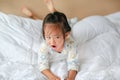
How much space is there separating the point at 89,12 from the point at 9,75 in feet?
3.69

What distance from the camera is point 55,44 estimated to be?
1.35 m

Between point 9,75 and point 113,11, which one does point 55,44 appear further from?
point 113,11

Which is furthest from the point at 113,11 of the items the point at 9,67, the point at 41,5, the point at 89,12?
the point at 9,67

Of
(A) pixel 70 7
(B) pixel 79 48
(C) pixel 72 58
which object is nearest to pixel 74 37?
(B) pixel 79 48

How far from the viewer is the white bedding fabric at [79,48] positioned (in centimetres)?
129

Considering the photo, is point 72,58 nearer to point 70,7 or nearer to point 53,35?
point 53,35

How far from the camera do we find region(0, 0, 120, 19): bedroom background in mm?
1934

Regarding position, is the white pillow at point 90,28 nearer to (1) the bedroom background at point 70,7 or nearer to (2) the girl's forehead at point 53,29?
(1) the bedroom background at point 70,7

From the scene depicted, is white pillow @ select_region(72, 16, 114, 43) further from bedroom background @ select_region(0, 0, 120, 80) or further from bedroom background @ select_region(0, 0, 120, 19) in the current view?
bedroom background @ select_region(0, 0, 120, 19)

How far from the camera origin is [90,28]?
1770mm

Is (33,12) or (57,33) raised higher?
(57,33)

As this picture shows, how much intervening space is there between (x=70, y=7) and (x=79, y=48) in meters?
0.58

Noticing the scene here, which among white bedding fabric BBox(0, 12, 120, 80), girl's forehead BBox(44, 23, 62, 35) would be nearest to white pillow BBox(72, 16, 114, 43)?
white bedding fabric BBox(0, 12, 120, 80)

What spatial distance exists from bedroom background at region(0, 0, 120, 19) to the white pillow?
28 cm
